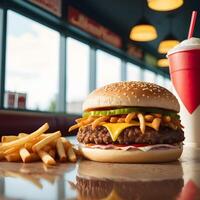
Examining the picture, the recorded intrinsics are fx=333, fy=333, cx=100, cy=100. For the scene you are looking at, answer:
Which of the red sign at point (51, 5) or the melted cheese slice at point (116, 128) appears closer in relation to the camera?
the melted cheese slice at point (116, 128)

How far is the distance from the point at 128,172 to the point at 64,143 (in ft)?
1.44

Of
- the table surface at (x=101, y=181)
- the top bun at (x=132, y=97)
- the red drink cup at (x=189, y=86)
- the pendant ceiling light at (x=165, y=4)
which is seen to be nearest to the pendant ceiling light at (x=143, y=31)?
the pendant ceiling light at (x=165, y=4)

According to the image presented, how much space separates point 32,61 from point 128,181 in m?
7.06

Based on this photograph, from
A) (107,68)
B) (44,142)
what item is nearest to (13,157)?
(44,142)

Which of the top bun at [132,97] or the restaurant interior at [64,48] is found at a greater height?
the restaurant interior at [64,48]

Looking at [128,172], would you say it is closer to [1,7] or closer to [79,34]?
[1,7]

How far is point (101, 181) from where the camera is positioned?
86cm

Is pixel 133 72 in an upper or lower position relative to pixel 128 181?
upper

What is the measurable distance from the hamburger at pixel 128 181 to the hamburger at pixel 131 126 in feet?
0.24

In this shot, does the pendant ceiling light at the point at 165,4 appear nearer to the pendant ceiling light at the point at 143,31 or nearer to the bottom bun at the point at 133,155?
the pendant ceiling light at the point at 143,31

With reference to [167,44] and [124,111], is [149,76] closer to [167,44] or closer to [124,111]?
[167,44]

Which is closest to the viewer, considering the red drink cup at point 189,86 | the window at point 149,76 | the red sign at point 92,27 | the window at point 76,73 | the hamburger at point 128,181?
the hamburger at point 128,181

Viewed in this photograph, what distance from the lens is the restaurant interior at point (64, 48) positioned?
594cm

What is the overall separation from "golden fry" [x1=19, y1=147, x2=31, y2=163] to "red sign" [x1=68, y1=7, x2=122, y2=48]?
7413 millimetres
